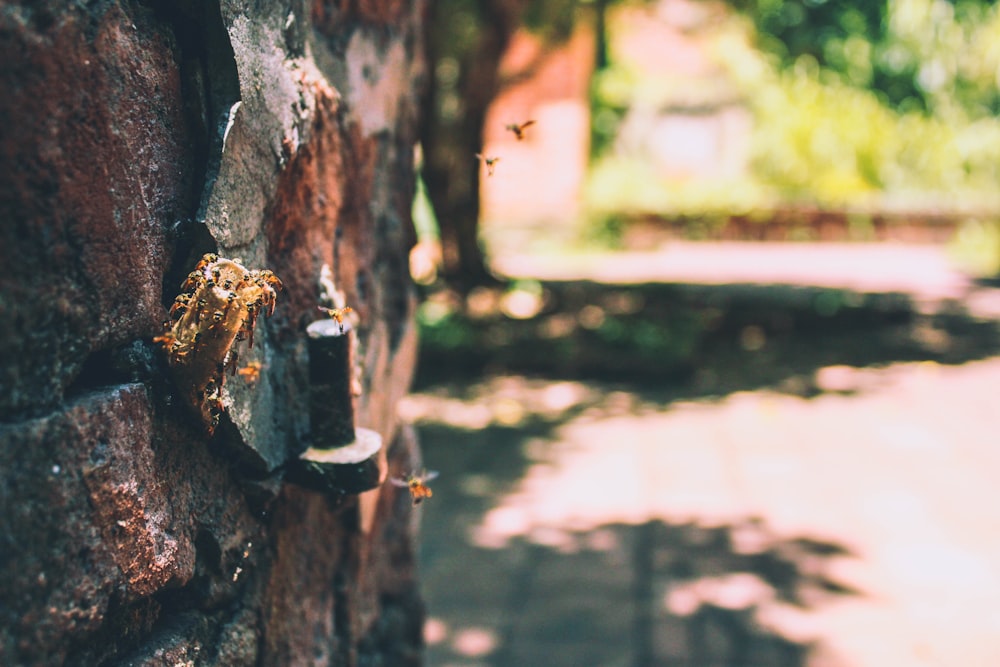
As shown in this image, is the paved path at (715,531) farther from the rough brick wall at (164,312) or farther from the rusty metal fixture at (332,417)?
the rusty metal fixture at (332,417)

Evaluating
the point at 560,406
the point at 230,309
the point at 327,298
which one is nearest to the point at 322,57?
the point at 327,298

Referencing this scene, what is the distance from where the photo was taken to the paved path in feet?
11.4

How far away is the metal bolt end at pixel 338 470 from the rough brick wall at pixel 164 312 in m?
0.04

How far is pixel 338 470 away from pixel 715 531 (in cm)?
321

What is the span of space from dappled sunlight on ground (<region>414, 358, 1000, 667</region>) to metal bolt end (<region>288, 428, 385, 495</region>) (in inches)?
76.9

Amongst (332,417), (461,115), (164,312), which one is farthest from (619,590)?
(461,115)

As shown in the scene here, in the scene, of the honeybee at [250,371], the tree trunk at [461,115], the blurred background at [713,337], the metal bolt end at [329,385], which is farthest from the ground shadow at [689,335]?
the honeybee at [250,371]

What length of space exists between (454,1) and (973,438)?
5.67m

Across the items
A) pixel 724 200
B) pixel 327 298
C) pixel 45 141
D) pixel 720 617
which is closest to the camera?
pixel 45 141

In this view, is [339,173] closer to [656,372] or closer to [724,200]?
[656,372]

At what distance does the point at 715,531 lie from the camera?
4453 mm

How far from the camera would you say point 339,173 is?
76.0 inches

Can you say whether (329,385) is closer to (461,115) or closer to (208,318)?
(208,318)

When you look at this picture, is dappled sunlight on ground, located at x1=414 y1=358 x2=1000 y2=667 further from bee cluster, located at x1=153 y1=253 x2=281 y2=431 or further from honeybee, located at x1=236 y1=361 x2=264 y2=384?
bee cluster, located at x1=153 y1=253 x2=281 y2=431
